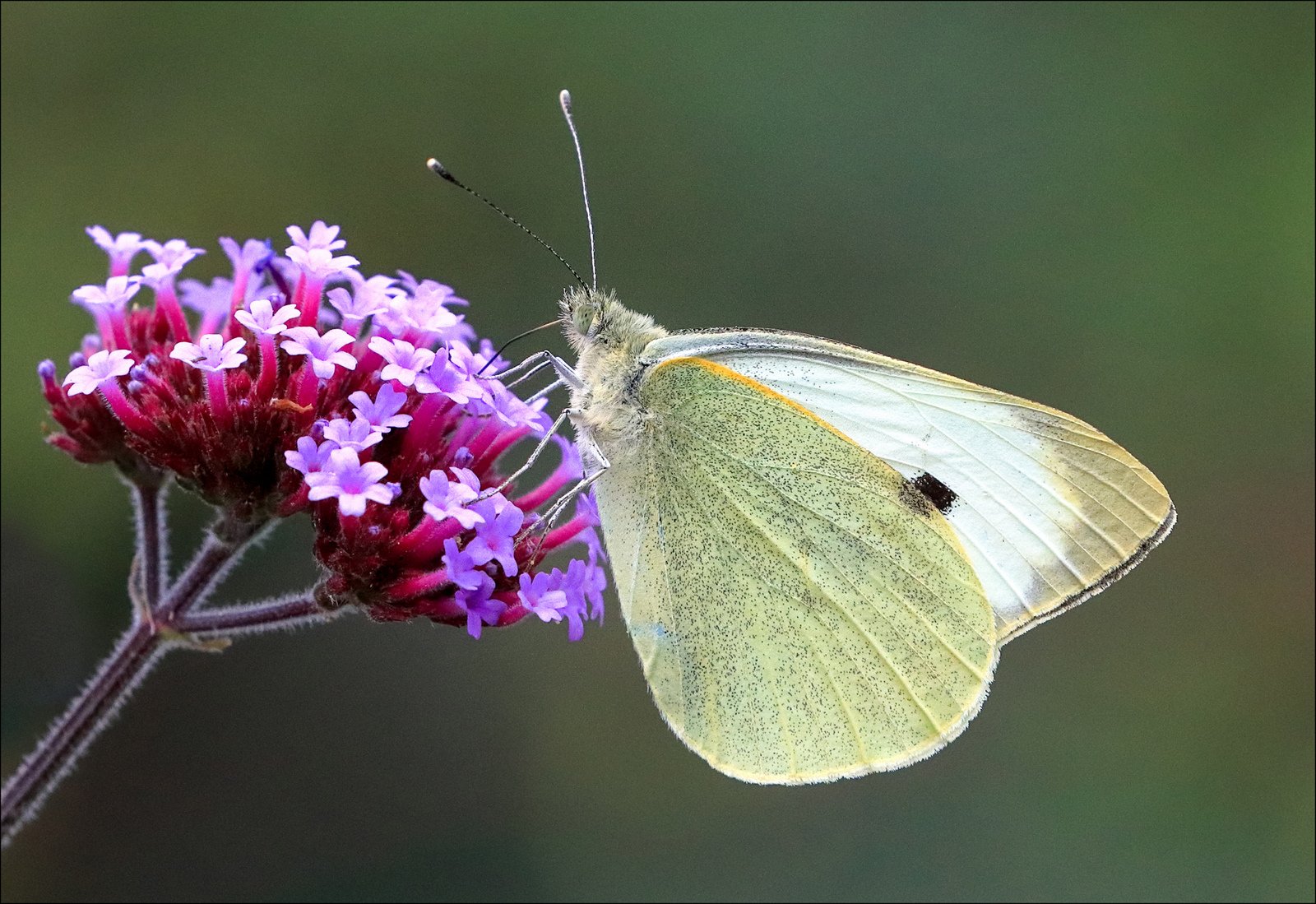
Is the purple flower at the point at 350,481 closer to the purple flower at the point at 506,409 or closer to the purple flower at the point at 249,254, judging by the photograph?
the purple flower at the point at 506,409

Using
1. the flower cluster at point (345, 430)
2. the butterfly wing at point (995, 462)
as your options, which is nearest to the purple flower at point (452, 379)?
the flower cluster at point (345, 430)

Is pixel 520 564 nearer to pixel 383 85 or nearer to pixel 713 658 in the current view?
pixel 713 658

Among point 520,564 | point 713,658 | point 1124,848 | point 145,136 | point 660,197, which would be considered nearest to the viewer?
point 520,564

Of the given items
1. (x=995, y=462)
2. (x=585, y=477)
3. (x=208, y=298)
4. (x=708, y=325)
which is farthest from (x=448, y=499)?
(x=708, y=325)

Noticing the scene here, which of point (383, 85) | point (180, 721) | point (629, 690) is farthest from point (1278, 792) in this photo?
point (383, 85)

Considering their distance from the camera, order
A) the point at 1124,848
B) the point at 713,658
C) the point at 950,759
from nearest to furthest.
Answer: the point at 713,658 < the point at 1124,848 < the point at 950,759

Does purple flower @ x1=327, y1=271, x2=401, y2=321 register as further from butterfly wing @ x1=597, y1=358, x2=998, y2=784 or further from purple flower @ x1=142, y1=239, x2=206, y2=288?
butterfly wing @ x1=597, y1=358, x2=998, y2=784

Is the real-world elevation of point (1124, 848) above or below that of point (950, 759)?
below
